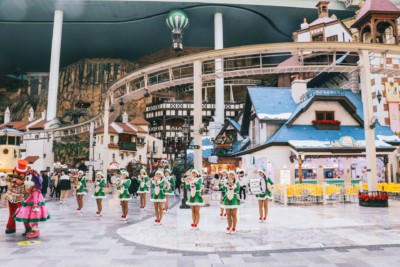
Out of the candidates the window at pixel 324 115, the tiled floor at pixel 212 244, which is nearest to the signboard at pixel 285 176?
the window at pixel 324 115

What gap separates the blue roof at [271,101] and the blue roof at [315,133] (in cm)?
184

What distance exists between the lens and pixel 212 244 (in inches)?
332

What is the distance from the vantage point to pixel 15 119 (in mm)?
72375

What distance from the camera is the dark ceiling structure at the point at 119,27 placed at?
169 feet

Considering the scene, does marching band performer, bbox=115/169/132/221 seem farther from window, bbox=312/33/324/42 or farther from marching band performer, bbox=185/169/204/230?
window, bbox=312/33/324/42

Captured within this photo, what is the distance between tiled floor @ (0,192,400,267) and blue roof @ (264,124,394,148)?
39.8 ft

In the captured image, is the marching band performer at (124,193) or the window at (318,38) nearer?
the marching band performer at (124,193)

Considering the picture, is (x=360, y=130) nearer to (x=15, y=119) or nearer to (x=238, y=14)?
(x=238, y=14)

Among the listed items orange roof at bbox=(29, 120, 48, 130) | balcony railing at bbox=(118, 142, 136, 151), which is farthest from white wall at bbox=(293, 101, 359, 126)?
orange roof at bbox=(29, 120, 48, 130)

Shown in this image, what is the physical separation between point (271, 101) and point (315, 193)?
453 inches

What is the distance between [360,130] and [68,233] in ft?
78.2

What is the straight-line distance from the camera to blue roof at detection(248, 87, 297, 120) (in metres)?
27.1

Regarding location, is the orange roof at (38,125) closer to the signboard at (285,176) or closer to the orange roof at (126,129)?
the orange roof at (126,129)

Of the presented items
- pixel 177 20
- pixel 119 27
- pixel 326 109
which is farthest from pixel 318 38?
pixel 119 27
